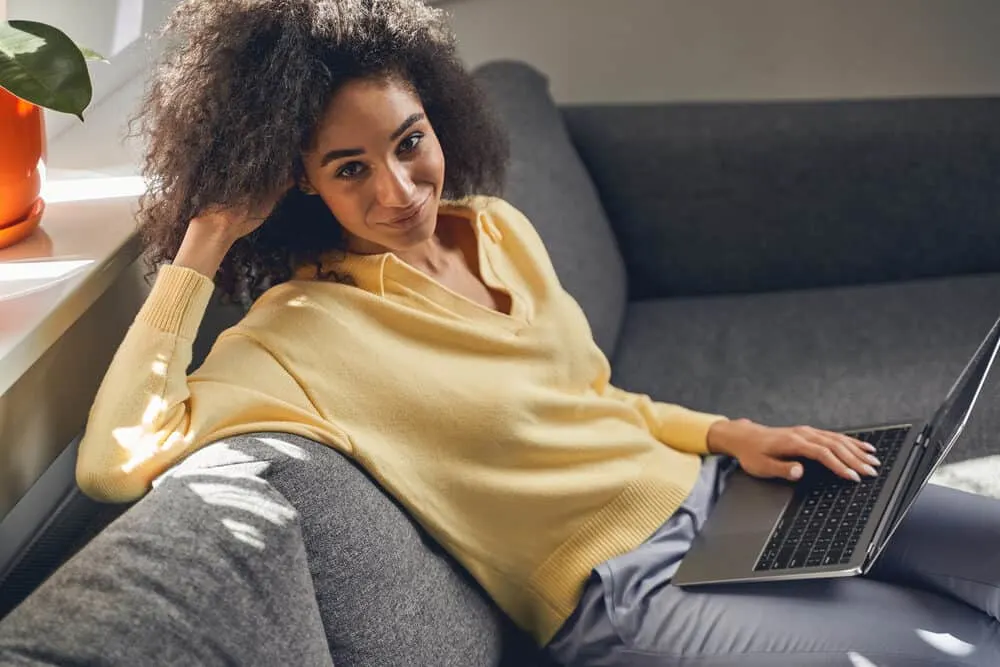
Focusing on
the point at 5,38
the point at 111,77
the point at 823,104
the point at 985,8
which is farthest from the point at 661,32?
the point at 5,38

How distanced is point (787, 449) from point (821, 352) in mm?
464

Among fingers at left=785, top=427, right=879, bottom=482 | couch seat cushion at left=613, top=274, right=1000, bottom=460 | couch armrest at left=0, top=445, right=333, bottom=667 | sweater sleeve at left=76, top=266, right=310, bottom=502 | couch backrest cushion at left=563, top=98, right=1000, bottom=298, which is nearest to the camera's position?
couch armrest at left=0, top=445, right=333, bottom=667

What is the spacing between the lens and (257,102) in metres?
1.15

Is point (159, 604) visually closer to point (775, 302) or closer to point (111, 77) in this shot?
point (111, 77)

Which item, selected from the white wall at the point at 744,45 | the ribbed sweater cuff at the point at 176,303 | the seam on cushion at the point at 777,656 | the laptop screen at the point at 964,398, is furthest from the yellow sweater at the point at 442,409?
the white wall at the point at 744,45

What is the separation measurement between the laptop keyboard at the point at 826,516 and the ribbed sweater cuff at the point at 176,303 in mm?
630

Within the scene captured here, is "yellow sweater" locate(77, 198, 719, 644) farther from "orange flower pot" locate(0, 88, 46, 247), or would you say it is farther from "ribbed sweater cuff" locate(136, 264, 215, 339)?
"orange flower pot" locate(0, 88, 46, 247)

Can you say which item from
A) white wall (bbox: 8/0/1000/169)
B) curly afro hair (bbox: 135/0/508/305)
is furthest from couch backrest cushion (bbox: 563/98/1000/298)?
curly afro hair (bbox: 135/0/508/305)

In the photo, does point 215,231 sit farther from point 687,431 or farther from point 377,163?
point 687,431

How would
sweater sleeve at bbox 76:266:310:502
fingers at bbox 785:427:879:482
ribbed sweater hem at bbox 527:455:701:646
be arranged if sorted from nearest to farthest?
sweater sleeve at bbox 76:266:310:502 < ribbed sweater hem at bbox 527:455:701:646 < fingers at bbox 785:427:879:482

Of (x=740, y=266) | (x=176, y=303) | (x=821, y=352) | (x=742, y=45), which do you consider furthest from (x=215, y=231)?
(x=742, y=45)

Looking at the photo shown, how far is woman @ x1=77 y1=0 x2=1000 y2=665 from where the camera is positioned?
114 centimetres

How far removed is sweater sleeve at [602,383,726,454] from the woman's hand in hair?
0.52m

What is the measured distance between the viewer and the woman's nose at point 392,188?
1.21 meters
